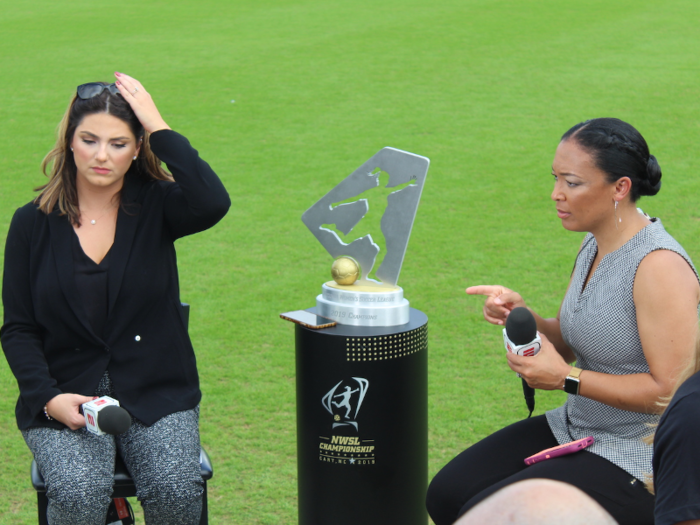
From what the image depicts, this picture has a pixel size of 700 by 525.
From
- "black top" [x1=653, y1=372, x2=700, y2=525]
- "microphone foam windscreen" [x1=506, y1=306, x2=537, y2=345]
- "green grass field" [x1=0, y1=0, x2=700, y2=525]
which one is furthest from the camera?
"green grass field" [x1=0, y1=0, x2=700, y2=525]

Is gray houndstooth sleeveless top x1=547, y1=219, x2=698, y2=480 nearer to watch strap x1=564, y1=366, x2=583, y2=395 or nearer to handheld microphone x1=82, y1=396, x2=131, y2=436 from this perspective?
watch strap x1=564, y1=366, x2=583, y2=395

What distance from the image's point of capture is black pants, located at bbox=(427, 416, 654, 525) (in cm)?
269

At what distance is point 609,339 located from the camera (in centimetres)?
284

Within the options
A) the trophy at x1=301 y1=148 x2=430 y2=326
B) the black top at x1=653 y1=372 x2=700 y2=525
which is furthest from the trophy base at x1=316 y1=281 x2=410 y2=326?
the black top at x1=653 y1=372 x2=700 y2=525

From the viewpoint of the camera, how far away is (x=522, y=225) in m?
7.97

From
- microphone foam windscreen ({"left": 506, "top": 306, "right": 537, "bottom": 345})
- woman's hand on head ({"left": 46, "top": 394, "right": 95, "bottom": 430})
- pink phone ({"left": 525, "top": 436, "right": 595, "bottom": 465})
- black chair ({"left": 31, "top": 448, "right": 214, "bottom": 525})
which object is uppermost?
microphone foam windscreen ({"left": 506, "top": 306, "right": 537, "bottom": 345})

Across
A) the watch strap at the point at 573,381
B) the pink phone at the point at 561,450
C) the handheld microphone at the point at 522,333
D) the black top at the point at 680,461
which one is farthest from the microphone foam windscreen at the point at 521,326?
the black top at the point at 680,461

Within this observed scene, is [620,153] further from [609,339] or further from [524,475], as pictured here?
[524,475]

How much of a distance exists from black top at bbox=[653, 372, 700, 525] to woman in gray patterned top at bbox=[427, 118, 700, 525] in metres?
0.95

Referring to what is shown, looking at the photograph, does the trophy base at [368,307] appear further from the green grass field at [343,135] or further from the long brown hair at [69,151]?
the green grass field at [343,135]

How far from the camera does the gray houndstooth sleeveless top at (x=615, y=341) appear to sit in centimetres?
280

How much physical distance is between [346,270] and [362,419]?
1.93 ft

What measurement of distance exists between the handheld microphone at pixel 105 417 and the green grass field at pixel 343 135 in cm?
115

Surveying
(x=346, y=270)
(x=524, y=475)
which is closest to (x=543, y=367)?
(x=524, y=475)
